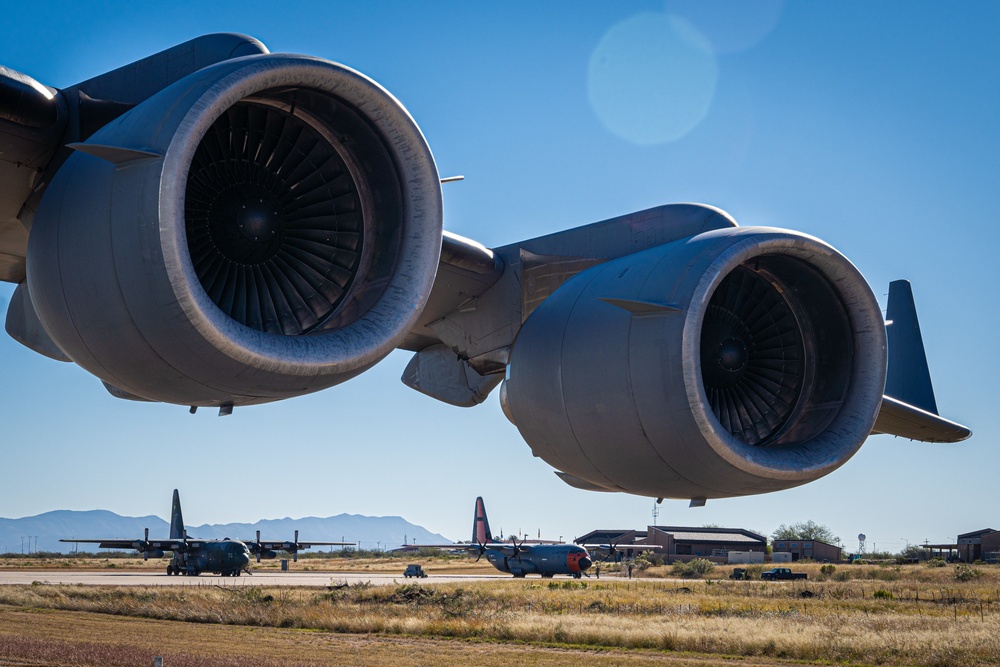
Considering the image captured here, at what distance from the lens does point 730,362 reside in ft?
22.3

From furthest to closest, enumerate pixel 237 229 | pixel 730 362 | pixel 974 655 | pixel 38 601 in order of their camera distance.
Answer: pixel 38 601
pixel 974 655
pixel 730 362
pixel 237 229

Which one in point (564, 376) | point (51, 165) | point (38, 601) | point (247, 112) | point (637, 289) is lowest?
point (38, 601)

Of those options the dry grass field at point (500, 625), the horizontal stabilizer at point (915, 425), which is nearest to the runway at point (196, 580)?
the dry grass field at point (500, 625)

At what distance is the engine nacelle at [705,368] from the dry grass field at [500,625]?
19.9 meters

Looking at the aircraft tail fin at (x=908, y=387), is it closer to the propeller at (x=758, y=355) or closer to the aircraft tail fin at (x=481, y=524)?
the propeller at (x=758, y=355)

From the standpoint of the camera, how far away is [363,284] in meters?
5.67

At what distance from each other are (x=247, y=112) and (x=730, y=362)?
379cm

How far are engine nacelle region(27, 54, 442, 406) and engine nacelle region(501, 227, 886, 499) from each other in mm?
1281

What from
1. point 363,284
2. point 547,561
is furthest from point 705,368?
point 547,561

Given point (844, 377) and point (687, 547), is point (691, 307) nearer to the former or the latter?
point (844, 377)

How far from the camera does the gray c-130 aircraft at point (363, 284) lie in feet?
14.6

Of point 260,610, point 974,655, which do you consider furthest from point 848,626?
point 260,610

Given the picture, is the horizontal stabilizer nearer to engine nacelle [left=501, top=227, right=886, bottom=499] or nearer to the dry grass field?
engine nacelle [left=501, top=227, right=886, bottom=499]

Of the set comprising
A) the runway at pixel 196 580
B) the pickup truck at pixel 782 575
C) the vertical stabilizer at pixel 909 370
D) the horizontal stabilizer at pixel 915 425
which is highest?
the vertical stabilizer at pixel 909 370
